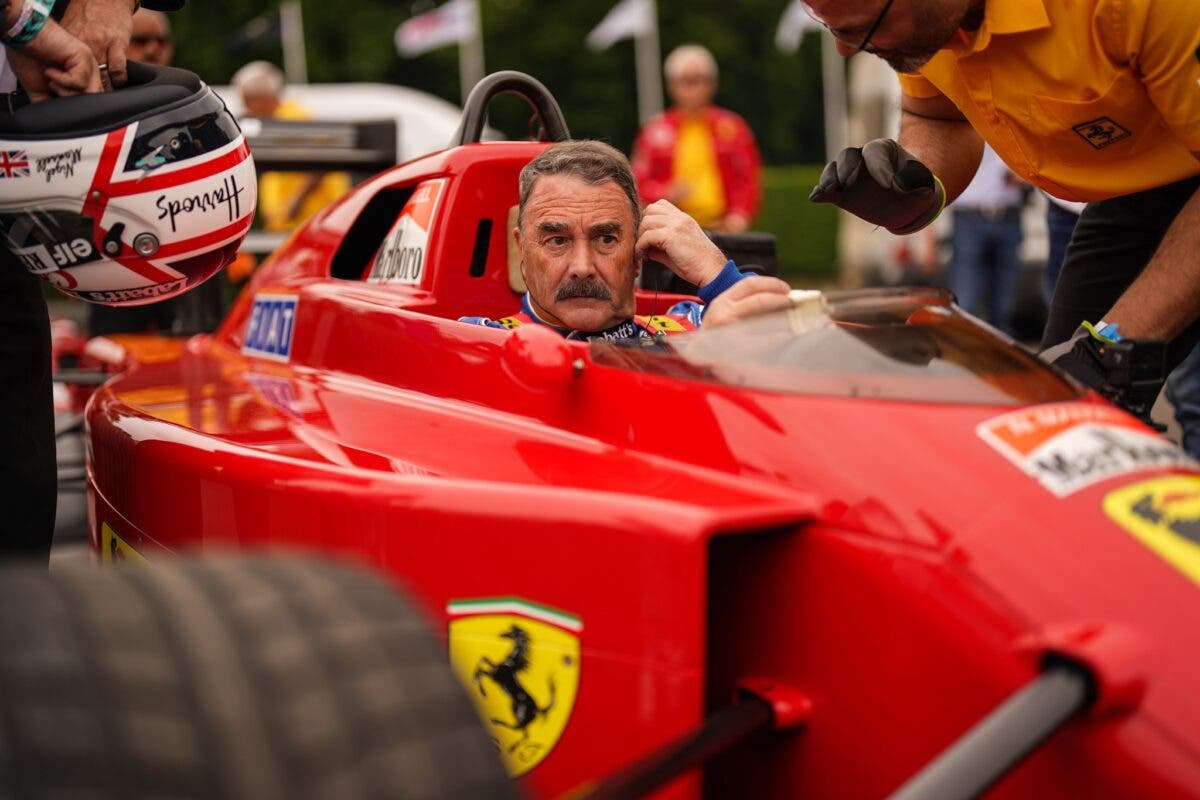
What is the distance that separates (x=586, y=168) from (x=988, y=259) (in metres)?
5.51

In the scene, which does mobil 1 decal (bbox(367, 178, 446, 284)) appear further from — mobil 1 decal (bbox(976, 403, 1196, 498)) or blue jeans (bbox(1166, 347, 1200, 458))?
blue jeans (bbox(1166, 347, 1200, 458))

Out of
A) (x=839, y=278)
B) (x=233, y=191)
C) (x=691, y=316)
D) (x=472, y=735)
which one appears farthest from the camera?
(x=839, y=278)

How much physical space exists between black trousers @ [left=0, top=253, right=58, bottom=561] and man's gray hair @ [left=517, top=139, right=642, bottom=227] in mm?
940

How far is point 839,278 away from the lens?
23891 millimetres

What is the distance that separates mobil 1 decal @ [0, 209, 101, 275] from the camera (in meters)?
2.32

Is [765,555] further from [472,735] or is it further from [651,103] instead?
[651,103]

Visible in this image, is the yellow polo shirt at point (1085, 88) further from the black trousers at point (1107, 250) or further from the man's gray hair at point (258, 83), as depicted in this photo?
the man's gray hair at point (258, 83)

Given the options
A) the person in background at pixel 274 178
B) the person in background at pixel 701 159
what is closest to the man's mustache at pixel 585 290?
the person in background at pixel 274 178

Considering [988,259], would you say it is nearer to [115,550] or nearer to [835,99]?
[115,550]

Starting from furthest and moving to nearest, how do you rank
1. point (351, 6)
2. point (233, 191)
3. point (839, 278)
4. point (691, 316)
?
point (351, 6) → point (839, 278) → point (691, 316) → point (233, 191)

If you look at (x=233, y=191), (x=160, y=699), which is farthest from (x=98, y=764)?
(x=233, y=191)

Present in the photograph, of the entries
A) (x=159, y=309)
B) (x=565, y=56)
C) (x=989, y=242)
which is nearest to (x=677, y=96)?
(x=989, y=242)

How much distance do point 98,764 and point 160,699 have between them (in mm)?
68

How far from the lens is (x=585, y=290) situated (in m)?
2.64
